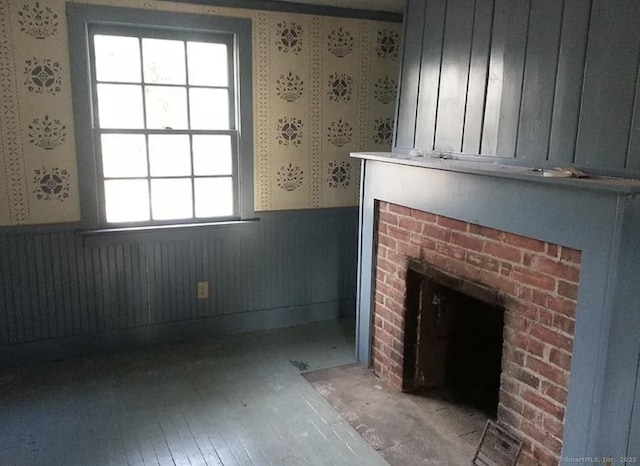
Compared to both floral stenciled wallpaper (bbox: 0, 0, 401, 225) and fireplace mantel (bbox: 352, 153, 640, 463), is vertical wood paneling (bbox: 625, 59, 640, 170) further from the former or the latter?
floral stenciled wallpaper (bbox: 0, 0, 401, 225)

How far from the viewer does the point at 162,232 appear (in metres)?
3.49

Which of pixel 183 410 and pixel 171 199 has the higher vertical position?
pixel 171 199

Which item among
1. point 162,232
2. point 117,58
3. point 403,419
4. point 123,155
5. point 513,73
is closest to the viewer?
point 513,73

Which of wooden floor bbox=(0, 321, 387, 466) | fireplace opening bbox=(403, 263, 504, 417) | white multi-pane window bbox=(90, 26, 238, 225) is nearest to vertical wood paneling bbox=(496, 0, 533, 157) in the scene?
fireplace opening bbox=(403, 263, 504, 417)

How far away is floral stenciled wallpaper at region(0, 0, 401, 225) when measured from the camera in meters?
3.05

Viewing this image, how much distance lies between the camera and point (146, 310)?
357cm

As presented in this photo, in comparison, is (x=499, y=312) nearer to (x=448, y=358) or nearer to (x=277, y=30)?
(x=448, y=358)

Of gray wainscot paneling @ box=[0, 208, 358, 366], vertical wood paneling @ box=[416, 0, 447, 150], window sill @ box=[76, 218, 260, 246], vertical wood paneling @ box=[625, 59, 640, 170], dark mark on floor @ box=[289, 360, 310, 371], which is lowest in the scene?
dark mark on floor @ box=[289, 360, 310, 371]

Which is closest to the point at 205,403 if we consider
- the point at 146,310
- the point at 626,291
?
the point at 146,310

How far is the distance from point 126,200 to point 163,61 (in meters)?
0.92

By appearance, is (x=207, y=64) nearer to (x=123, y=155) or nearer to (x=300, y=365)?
(x=123, y=155)

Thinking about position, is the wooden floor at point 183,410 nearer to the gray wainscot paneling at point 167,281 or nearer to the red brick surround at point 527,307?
the gray wainscot paneling at point 167,281

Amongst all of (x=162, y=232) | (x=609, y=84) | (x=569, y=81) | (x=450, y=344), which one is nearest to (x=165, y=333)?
(x=162, y=232)

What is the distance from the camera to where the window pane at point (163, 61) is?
3342 millimetres
